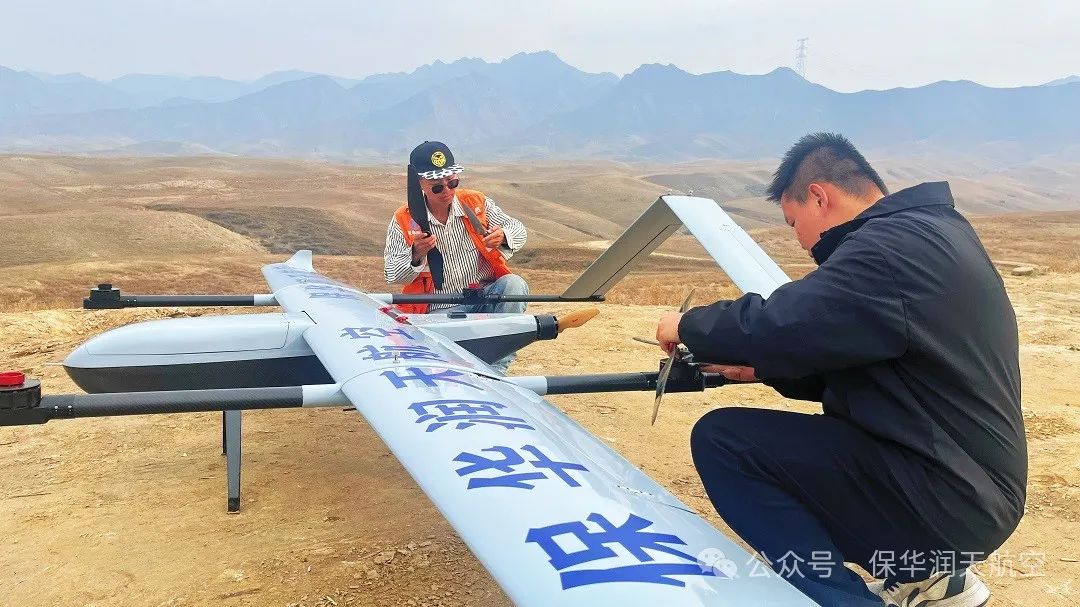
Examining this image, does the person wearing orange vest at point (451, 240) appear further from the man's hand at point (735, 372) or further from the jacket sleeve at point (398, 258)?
the man's hand at point (735, 372)

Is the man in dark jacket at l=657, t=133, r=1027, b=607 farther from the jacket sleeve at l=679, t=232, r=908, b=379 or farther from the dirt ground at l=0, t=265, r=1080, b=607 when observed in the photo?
the dirt ground at l=0, t=265, r=1080, b=607

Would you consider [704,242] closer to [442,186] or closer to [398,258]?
[442,186]

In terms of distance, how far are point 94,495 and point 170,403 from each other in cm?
215

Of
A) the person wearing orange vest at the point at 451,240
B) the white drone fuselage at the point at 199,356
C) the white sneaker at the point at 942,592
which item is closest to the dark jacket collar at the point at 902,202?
the white sneaker at the point at 942,592

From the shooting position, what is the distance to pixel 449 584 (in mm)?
4137

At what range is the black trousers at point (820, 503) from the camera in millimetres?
2727

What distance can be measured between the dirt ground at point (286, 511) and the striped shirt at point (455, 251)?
4.89ft

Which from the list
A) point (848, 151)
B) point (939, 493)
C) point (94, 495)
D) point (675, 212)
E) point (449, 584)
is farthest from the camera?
point (94, 495)

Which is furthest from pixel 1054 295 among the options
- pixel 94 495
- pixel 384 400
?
pixel 94 495

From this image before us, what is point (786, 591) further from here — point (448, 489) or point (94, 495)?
point (94, 495)

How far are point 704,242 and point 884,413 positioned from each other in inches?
80.9

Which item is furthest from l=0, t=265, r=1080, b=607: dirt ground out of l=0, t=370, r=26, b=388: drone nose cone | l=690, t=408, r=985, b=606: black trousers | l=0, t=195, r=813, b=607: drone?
l=690, t=408, r=985, b=606: black trousers

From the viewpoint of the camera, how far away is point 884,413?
266cm

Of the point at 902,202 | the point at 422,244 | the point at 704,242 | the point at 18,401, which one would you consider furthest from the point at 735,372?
the point at 422,244
